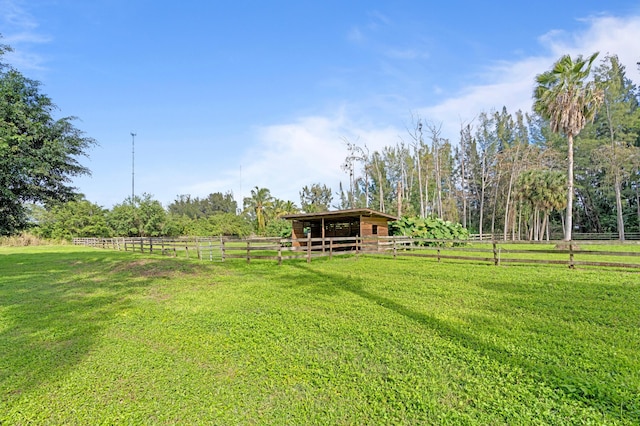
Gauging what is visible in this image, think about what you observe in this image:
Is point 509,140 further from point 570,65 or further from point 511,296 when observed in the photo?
point 511,296

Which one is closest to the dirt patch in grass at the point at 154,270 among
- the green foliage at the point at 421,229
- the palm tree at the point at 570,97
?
Result: the green foliage at the point at 421,229

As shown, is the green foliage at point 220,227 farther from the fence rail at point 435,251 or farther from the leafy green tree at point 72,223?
the fence rail at point 435,251

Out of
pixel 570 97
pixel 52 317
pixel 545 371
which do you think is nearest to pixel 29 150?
pixel 52 317

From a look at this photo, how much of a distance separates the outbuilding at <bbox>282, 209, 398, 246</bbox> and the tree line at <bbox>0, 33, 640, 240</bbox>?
8.02m

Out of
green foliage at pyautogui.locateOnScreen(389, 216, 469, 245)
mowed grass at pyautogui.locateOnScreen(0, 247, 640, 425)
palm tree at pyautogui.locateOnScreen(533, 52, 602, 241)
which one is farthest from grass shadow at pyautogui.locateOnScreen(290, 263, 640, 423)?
palm tree at pyautogui.locateOnScreen(533, 52, 602, 241)

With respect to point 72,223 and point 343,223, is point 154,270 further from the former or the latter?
point 72,223

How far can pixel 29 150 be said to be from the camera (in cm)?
1041

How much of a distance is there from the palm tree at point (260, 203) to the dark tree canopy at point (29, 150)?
27446 millimetres

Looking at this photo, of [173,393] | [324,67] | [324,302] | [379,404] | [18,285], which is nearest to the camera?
[379,404]

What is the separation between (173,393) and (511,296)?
5.97 m

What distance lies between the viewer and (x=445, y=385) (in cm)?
285

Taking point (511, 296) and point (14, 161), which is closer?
point (511, 296)

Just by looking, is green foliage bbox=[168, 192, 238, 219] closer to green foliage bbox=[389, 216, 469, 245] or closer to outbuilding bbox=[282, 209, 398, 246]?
outbuilding bbox=[282, 209, 398, 246]

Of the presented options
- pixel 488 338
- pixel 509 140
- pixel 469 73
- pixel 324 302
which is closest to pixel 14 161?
pixel 324 302
